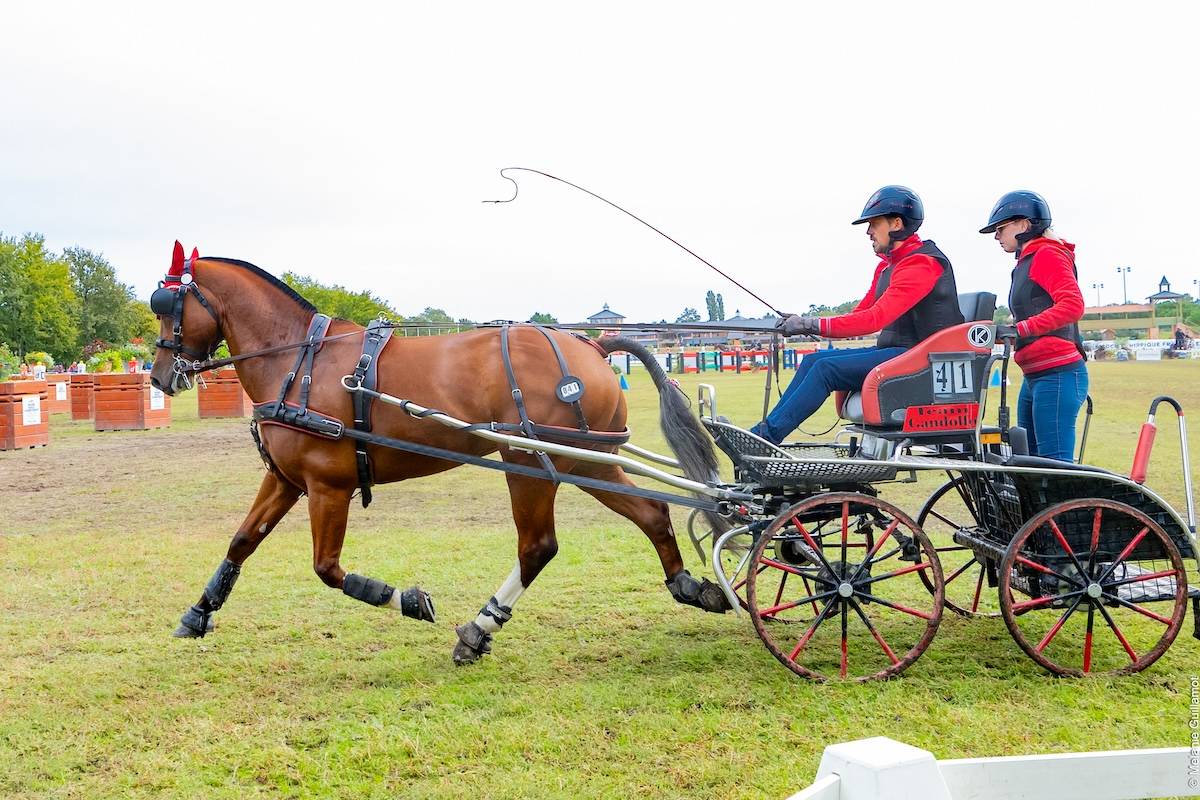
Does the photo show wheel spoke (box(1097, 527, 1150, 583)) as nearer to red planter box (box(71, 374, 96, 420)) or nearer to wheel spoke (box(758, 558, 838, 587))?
wheel spoke (box(758, 558, 838, 587))

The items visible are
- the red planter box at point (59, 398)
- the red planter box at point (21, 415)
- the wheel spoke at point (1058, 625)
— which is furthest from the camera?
the red planter box at point (59, 398)

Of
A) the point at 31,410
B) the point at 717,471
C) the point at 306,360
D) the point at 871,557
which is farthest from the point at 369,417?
the point at 31,410

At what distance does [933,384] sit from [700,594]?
65.4 inches

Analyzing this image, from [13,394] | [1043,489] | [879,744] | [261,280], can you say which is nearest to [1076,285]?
[1043,489]

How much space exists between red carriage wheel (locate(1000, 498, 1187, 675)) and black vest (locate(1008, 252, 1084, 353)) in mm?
864

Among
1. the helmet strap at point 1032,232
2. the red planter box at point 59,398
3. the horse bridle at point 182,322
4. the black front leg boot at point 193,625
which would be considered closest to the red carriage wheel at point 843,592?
the helmet strap at point 1032,232

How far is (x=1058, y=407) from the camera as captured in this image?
4844 mm

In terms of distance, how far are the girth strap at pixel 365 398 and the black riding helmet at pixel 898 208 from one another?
2.62m

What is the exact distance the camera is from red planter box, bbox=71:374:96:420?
23.5 metres

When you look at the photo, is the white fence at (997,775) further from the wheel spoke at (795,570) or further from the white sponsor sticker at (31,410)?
the white sponsor sticker at (31,410)

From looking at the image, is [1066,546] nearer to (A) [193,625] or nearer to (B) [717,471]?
(B) [717,471]

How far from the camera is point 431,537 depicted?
27.3ft

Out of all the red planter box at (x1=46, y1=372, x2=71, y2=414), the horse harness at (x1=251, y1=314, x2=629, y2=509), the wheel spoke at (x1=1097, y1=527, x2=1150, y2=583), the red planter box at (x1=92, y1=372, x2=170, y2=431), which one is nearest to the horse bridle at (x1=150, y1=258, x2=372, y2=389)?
the horse harness at (x1=251, y1=314, x2=629, y2=509)

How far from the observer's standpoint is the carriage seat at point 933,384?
4.52 m
